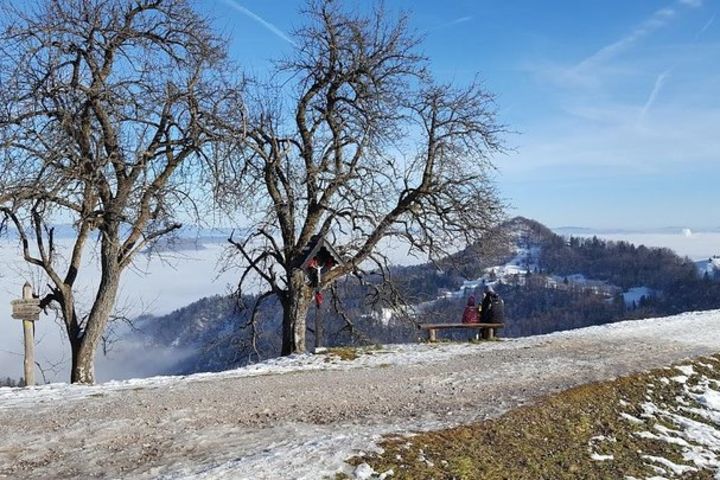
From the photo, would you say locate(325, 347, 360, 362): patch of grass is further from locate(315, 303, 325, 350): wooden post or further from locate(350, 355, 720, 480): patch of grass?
locate(350, 355, 720, 480): patch of grass

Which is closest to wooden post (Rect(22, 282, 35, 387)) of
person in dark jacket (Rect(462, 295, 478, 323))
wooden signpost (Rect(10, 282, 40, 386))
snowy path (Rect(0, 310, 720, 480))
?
wooden signpost (Rect(10, 282, 40, 386))

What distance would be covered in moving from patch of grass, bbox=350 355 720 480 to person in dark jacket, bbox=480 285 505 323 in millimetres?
8608

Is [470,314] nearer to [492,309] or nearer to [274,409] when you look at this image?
[492,309]

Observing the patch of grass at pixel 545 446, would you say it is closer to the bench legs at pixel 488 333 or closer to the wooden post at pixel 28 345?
the bench legs at pixel 488 333

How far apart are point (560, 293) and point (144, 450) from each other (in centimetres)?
17358

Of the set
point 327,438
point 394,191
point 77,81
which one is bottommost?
point 327,438

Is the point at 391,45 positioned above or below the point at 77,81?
above

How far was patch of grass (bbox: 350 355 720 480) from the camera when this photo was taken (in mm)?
7371

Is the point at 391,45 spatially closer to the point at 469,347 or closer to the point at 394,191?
the point at 394,191

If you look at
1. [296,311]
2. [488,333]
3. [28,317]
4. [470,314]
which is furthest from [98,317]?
[470,314]

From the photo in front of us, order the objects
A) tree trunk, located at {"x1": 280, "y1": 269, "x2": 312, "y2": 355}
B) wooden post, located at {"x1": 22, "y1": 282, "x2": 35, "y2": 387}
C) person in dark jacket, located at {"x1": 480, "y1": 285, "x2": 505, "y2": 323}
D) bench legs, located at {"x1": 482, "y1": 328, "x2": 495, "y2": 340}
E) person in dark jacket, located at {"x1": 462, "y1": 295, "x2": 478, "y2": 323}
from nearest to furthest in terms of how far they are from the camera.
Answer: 1. wooden post, located at {"x1": 22, "y1": 282, "x2": 35, "y2": 387}
2. tree trunk, located at {"x1": 280, "y1": 269, "x2": 312, "y2": 355}
3. bench legs, located at {"x1": 482, "y1": 328, "x2": 495, "y2": 340}
4. person in dark jacket, located at {"x1": 480, "y1": 285, "x2": 505, "y2": 323}
5. person in dark jacket, located at {"x1": 462, "y1": 295, "x2": 478, "y2": 323}

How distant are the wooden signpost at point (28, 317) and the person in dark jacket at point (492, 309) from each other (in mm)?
12222

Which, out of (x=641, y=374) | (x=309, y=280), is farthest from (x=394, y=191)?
(x=641, y=374)

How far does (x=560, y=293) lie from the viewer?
172 meters
